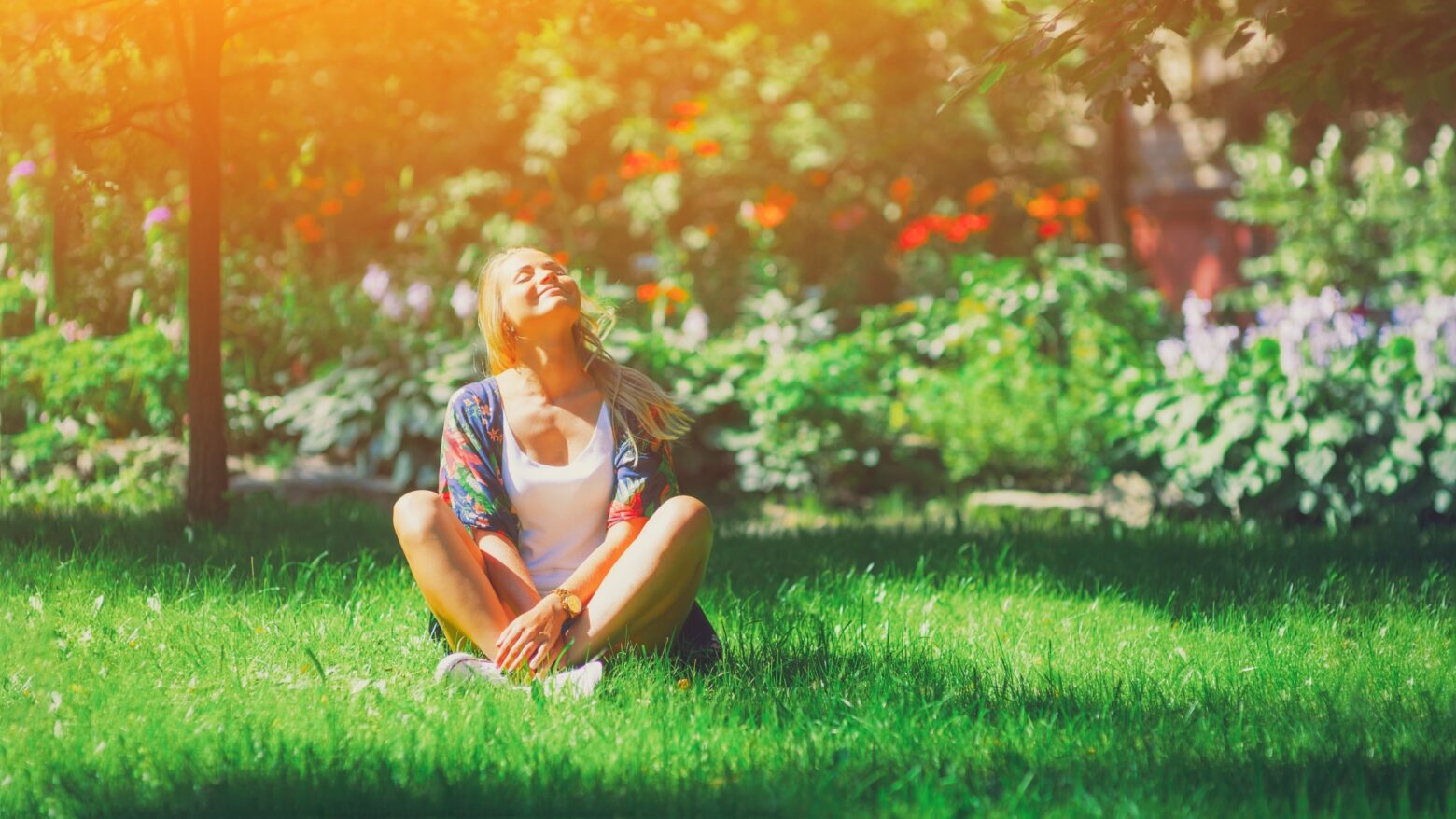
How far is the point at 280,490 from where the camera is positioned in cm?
678

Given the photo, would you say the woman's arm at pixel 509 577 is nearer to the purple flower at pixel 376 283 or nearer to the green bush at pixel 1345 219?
the purple flower at pixel 376 283

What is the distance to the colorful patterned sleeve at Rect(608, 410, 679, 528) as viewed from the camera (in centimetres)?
347

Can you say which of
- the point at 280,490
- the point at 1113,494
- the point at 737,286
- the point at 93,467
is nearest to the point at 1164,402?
the point at 1113,494

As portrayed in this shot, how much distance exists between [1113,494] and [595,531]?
4348 mm

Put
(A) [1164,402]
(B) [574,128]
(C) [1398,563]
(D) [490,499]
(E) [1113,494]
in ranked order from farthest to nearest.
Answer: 1. (B) [574,128]
2. (E) [1113,494]
3. (A) [1164,402]
4. (C) [1398,563]
5. (D) [490,499]

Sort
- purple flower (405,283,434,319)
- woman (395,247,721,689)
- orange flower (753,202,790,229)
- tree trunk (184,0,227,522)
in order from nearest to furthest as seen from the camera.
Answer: woman (395,247,721,689)
tree trunk (184,0,227,522)
purple flower (405,283,434,319)
orange flower (753,202,790,229)

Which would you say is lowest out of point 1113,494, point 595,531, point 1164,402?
point 1113,494

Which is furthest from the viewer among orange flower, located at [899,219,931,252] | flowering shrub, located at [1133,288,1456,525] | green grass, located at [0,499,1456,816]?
orange flower, located at [899,219,931,252]

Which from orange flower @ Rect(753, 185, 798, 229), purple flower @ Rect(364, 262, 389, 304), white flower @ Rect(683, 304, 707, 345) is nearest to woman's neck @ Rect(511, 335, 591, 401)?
white flower @ Rect(683, 304, 707, 345)

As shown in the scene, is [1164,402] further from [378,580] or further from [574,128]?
[574,128]

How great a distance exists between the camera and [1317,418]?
629cm

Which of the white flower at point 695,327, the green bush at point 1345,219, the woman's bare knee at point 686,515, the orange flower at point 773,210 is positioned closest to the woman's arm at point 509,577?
the woman's bare knee at point 686,515

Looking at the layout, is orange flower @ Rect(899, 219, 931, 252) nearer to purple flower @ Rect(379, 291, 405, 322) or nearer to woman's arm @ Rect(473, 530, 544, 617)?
purple flower @ Rect(379, 291, 405, 322)

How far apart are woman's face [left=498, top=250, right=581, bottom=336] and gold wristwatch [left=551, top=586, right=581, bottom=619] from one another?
2.20 feet
